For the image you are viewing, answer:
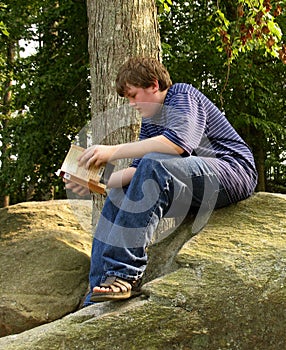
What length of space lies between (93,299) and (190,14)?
10.7 metres

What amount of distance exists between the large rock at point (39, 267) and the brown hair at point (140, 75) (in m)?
1.96

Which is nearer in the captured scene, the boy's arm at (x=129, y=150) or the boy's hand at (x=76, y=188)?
the boy's arm at (x=129, y=150)

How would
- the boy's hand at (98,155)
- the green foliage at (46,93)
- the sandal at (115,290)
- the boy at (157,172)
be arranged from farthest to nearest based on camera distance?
the green foliage at (46,93), the boy's hand at (98,155), the boy at (157,172), the sandal at (115,290)

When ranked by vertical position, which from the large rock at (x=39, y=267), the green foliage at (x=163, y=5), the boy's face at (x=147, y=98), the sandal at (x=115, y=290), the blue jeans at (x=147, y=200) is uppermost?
the green foliage at (x=163, y=5)

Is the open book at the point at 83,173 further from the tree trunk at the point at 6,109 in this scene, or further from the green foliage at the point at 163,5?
the tree trunk at the point at 6,109

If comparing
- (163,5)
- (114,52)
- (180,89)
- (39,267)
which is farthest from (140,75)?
(163,5)

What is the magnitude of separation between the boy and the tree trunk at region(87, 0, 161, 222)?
1.24m

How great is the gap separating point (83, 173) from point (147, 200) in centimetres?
59

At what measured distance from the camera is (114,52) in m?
5.26

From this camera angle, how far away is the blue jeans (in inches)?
123

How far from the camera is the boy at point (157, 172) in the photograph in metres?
3.16

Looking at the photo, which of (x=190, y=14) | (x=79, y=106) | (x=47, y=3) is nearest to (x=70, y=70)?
(x=79, y=106)

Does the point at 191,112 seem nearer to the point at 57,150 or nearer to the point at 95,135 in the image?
the point at 95,135

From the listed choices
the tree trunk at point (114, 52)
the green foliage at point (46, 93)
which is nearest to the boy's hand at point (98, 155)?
the tree trunk at point (114, 52)
